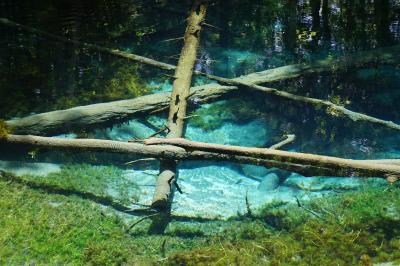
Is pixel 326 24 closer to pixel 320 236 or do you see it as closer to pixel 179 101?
pixel 179 101

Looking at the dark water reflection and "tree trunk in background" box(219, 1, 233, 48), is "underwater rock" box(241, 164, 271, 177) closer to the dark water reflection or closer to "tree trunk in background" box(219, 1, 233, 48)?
the dark water reflection

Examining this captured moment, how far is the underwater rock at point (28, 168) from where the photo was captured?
261 inches

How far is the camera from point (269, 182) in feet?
24.4

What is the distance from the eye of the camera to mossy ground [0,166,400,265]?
16.9ft

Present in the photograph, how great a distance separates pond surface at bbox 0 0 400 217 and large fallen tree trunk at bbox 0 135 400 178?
81cm

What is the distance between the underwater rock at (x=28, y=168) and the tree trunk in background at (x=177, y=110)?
2167mm

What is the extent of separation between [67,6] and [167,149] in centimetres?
732

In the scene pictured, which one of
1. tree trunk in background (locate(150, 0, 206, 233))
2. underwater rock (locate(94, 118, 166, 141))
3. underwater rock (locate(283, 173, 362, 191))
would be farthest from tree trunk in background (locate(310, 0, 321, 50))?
underwater rock (locate(94, 118, 166, 141))

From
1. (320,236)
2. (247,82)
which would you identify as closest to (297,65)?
(247,82)

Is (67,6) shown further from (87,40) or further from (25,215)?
(25,215)

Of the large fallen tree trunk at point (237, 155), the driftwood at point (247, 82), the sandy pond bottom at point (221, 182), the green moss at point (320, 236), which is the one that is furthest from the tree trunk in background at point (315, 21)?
the large fallen tree trunk at point (237, 155)

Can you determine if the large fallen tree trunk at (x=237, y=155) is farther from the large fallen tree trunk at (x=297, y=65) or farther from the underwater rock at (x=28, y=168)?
the large fallen tree trunk at (x=297, y=65)

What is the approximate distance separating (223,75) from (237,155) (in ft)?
14.8

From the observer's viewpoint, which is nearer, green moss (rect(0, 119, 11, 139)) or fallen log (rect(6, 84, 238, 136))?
green moss (rect(0, 119, 11, 139))
